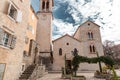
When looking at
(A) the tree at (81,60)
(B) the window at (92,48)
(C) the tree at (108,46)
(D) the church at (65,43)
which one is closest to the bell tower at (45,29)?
(D) the church at (65,43)

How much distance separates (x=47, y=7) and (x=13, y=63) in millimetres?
21810

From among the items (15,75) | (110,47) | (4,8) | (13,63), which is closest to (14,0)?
(4,8)

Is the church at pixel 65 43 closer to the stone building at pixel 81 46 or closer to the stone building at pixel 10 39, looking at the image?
the stone building at pixel 81 46

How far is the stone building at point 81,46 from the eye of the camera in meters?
23.8

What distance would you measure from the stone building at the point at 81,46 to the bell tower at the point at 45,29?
1.72 metres

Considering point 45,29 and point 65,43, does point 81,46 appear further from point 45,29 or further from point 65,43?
point 45,29

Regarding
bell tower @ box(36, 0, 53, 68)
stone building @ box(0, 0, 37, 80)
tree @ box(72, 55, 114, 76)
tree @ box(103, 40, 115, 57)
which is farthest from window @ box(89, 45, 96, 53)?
tree @ box(103, 40, 115, 57)

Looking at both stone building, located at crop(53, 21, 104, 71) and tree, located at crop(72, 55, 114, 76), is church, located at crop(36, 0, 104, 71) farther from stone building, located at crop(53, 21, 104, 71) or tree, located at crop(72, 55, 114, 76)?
tree, located at crop(72, 55, 114, 76)

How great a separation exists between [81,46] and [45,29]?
10038 millimetres

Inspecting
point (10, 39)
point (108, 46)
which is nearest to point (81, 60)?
point (10, 39)

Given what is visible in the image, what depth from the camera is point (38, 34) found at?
82.0ft

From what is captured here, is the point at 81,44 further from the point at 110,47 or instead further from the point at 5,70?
the point at 110,47

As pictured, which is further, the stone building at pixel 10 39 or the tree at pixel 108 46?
the tree at pixel 108 46

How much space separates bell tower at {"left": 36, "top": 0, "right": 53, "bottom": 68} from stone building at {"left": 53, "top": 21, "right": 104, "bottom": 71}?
172 centimetres
